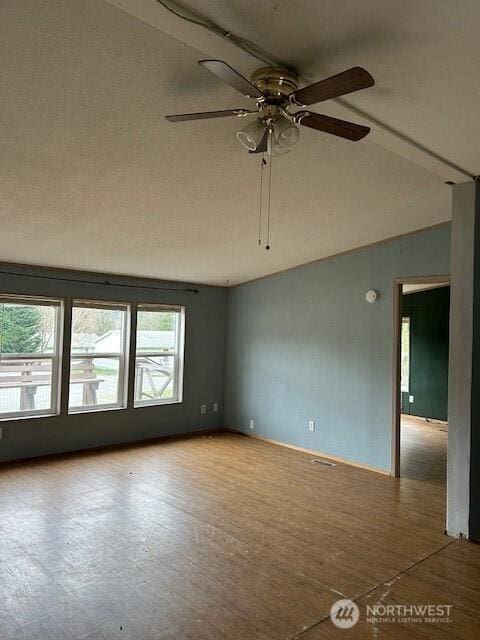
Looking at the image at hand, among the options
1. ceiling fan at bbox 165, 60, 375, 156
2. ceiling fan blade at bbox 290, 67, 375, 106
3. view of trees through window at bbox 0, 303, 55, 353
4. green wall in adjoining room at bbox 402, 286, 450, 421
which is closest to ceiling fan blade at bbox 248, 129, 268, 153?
ceiling fan at bbox 165, 60, 375, 156

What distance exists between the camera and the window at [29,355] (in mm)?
5238

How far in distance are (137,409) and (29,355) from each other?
1583 mm

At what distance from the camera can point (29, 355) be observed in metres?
5.39

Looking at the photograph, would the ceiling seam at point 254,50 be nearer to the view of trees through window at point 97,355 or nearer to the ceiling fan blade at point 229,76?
the ceiling fan blade at point 229,76

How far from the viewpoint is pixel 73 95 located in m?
2.47

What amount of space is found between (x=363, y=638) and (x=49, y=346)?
4503 mm

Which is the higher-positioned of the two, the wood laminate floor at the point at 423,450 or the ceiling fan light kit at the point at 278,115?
the ceiling fan light kit at the point at 278,115

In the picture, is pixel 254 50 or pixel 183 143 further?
pixel 183 143

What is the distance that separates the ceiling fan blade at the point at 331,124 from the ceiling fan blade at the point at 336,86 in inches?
3.0

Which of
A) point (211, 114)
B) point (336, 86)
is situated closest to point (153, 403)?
point (211, 114)

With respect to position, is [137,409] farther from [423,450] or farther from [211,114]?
[211,114]

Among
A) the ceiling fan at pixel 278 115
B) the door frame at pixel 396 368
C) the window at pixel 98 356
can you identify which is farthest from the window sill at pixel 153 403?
the ceiling fan at pixel 278 115

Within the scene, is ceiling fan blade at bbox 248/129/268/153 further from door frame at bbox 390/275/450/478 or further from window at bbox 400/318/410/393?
window at bbox 400/318/410/393

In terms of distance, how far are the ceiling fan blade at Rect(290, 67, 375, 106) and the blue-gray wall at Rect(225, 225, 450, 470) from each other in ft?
11.0
